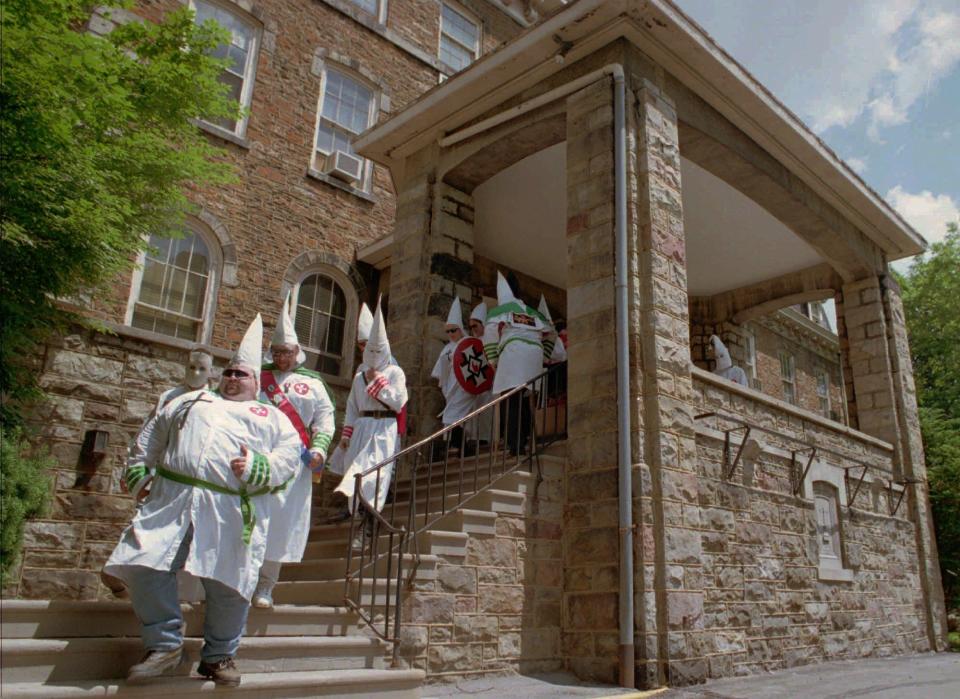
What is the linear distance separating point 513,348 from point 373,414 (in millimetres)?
1805

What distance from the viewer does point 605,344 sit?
7227 millimetres

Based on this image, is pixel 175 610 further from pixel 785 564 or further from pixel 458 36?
pixel 458 36

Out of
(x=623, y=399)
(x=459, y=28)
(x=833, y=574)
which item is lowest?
(x=833, y=574)

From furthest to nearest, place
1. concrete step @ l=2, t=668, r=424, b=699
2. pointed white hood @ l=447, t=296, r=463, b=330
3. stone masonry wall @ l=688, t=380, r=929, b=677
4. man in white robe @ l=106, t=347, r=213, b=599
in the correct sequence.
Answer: pointed white hood @ l=447, t=296, r=463, b=330 → stone masonry wall @ l=688, t=380, r=929, b=677 → man in white robe @ l=106, t=347, r=213, b=599 → concrete step @ l=2, t=668, r=424, b=699

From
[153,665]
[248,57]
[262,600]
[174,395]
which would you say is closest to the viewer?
[153,665]

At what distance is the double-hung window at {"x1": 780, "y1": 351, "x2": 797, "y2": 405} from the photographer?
19.0m

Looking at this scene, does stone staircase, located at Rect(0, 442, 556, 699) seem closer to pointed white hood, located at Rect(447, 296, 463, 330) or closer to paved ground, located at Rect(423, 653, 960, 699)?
paved ground, located at Rect(423, 653, 960, 699)

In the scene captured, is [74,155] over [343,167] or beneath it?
beneath

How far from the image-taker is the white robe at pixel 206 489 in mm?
3754

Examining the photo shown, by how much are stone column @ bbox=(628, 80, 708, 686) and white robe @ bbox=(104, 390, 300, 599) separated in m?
3.51

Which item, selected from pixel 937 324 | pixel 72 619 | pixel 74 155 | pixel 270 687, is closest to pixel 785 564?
pixel 270 687

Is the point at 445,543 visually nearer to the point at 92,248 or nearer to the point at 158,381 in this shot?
the point at 92,248

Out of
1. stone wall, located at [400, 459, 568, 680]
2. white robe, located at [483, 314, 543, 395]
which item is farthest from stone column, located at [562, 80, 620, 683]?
white robe, located at [483, 314, 543, 395]

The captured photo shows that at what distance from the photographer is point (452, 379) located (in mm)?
8844
